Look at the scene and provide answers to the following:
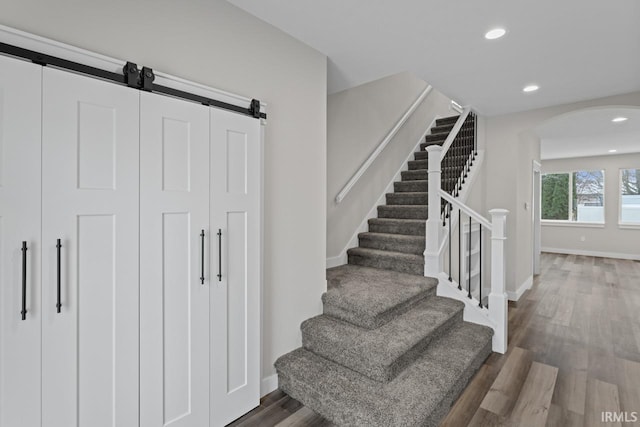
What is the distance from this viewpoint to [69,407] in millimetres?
1333

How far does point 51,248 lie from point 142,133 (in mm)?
624

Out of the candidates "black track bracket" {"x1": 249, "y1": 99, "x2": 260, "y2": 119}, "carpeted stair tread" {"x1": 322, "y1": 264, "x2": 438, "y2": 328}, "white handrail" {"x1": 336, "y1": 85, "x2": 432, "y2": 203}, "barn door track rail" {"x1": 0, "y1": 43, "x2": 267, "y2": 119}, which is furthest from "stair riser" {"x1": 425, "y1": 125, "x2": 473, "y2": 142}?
"barn door track rail" {"x1": 0, "y1": 43, "x2": 267, "y2": 119}

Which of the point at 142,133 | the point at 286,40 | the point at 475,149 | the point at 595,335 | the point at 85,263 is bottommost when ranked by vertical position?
the point at 595,335

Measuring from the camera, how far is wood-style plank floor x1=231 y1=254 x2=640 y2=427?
2016 millimetres

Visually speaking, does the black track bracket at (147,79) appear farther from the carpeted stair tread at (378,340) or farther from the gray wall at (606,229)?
the gray wall at (606,229)

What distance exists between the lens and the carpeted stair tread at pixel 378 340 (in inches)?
81.3

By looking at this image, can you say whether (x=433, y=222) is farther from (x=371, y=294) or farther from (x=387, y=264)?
(x=371, y=294)

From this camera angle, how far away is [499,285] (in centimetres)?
295

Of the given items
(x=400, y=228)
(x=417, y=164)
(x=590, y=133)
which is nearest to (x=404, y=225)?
(x=400, y=228)

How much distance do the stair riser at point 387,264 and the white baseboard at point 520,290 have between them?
199 centimetres

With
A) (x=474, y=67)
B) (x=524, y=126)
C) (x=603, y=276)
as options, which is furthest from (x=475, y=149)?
(x=603, y=276)

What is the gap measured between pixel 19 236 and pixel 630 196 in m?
10.9

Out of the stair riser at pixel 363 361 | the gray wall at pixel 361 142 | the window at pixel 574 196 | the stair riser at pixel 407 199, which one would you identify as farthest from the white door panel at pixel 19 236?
the window at pixel 574 196

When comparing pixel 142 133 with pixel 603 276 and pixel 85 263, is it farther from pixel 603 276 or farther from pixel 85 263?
pixel 603 276
